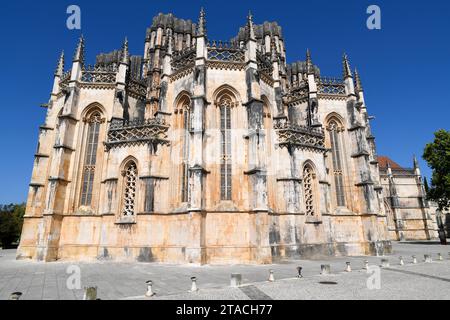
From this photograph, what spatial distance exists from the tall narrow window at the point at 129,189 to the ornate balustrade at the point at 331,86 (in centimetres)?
1814

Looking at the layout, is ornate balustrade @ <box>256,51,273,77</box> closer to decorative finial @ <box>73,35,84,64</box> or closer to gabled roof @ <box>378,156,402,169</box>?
decorative finial @ <box>73,35,84,64</box>

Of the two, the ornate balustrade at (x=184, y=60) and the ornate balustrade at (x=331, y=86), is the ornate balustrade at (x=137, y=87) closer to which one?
the ornate balustrade at (x=184, y=60)

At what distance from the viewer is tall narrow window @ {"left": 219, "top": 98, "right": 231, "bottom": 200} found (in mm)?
17891

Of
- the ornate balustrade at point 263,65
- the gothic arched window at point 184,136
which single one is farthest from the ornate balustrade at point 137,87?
the ornate balustrade at point 263,65

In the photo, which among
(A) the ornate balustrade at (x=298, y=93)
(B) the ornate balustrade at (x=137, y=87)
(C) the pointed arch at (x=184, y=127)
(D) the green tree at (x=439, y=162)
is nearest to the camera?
(C) the pointed arch at (x=184, y=127)

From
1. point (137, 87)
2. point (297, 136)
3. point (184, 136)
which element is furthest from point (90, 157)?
point (297, 136)

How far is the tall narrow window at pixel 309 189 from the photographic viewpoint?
2089 cm

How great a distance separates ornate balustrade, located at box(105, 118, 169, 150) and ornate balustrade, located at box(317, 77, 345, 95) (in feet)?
49.6

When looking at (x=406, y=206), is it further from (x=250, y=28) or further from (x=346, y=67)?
(x=250, y=28)

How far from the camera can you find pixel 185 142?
1975 centimetres

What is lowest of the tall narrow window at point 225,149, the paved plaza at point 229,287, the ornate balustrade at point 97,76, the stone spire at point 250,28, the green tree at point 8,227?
the paved plaza at point 229,287

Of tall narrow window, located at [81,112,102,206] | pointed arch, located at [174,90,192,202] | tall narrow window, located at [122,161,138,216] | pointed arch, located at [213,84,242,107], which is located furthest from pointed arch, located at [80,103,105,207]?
pointed arch, located at [213,84,242,107]
